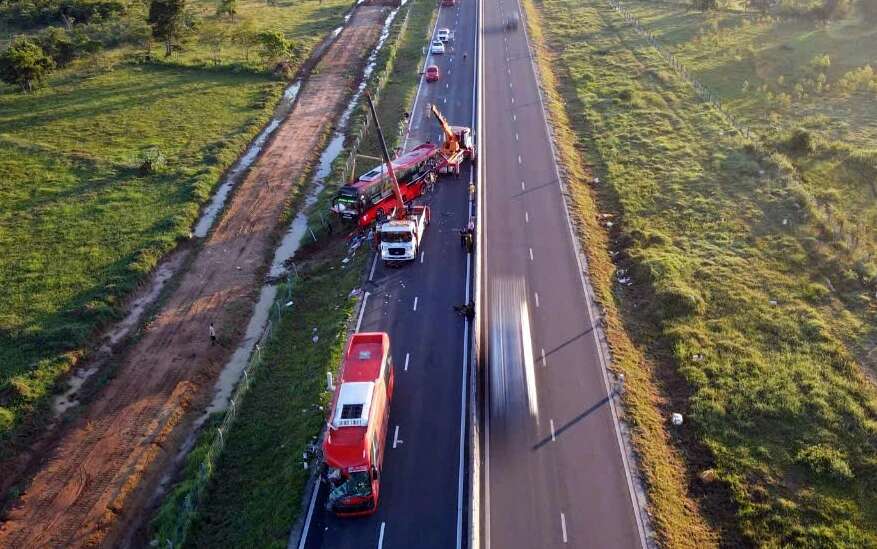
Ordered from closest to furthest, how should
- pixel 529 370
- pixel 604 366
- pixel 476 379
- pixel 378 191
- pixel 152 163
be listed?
pixel 476 379, pixel 529 370, pixel 604 366, pixel 378 191, pixel 152 163

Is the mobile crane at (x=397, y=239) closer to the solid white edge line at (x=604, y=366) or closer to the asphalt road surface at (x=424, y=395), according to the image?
the asphalt road surface at (x=424, y=395)

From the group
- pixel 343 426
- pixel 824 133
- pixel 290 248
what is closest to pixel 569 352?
pixel 343 426

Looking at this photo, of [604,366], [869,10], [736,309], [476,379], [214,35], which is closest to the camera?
[476,379]

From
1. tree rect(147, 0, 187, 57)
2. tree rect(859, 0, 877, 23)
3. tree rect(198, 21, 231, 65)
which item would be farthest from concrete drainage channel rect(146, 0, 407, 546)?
tree rect(859, 0, 877, 23)

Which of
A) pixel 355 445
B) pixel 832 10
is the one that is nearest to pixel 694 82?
pixel 832 10

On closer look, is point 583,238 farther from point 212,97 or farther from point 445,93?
point 212,97

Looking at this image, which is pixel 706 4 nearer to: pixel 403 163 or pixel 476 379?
pixel 403 163

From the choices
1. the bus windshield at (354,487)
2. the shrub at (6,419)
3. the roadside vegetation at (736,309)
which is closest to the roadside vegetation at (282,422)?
the bus windshield at (354,487)
